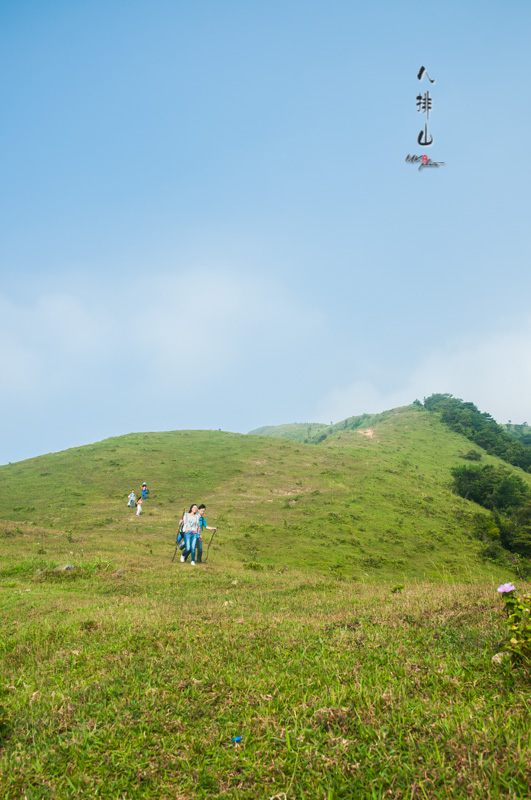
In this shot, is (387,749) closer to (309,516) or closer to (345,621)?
(345,621)

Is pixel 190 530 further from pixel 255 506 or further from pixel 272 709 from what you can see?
pixel 255 506

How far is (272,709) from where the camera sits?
14.1 ft

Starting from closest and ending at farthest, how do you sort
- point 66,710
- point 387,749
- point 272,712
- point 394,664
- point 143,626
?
point 387,749 → point 272,712 → point 66,710 → point 394,664 → point 143,626

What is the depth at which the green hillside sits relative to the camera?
27078 millimetres

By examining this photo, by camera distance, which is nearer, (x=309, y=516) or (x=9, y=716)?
(x=9, y=716)

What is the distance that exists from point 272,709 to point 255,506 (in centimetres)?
3986

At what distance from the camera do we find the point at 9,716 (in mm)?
4418

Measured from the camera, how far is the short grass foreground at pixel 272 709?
3.32 m

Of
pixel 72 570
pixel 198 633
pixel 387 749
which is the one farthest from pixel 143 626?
pixel 72 570

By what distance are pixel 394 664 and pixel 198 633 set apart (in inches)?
141

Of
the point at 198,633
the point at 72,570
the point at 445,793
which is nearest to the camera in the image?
the point at 445,793

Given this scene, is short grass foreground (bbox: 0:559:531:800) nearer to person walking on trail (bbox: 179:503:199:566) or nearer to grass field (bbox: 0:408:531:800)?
grass field (bbox: 0:408:531:800)

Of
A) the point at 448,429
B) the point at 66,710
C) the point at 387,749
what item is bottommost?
the point at 66,710

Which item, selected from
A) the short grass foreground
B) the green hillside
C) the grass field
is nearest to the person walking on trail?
the green hillside
